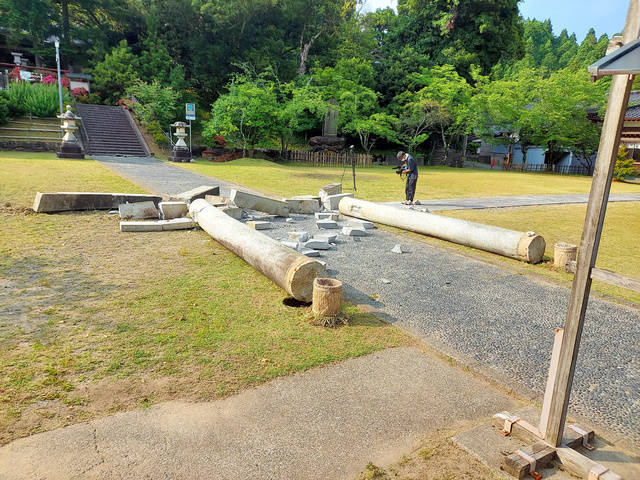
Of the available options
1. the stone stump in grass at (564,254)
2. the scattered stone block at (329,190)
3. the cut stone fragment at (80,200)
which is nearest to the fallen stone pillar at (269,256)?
the cut stone fragment at (80,200)

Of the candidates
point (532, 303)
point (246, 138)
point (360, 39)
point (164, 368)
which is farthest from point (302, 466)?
point (360, 39)

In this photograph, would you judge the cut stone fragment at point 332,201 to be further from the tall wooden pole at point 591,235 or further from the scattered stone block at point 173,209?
the tall wooden pole at point 591,235

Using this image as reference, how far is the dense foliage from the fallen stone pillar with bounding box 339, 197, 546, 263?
19674 mm

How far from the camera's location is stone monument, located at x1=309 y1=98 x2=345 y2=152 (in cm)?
3325

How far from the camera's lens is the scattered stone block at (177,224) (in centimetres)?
831

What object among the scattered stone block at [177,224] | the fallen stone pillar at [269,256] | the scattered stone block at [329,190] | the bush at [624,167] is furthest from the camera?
the bush at [624,167]

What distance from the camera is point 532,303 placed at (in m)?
5.45

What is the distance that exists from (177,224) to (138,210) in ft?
4.30

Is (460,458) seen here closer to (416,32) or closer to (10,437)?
(10,437)

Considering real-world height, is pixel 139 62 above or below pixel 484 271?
above

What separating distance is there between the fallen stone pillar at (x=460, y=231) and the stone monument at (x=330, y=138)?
75.9ft

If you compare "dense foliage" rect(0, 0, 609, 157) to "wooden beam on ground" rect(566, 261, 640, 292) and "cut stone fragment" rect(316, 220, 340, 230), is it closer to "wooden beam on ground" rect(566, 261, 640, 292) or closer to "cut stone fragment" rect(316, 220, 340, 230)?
"cut stone fragment" rect(316, 220, 340, 230)

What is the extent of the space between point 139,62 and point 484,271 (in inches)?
1334

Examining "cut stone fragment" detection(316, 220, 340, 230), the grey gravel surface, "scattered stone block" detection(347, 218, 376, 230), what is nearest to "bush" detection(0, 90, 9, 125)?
"cut stone fragment" detection(316, 220, 340, 230)
